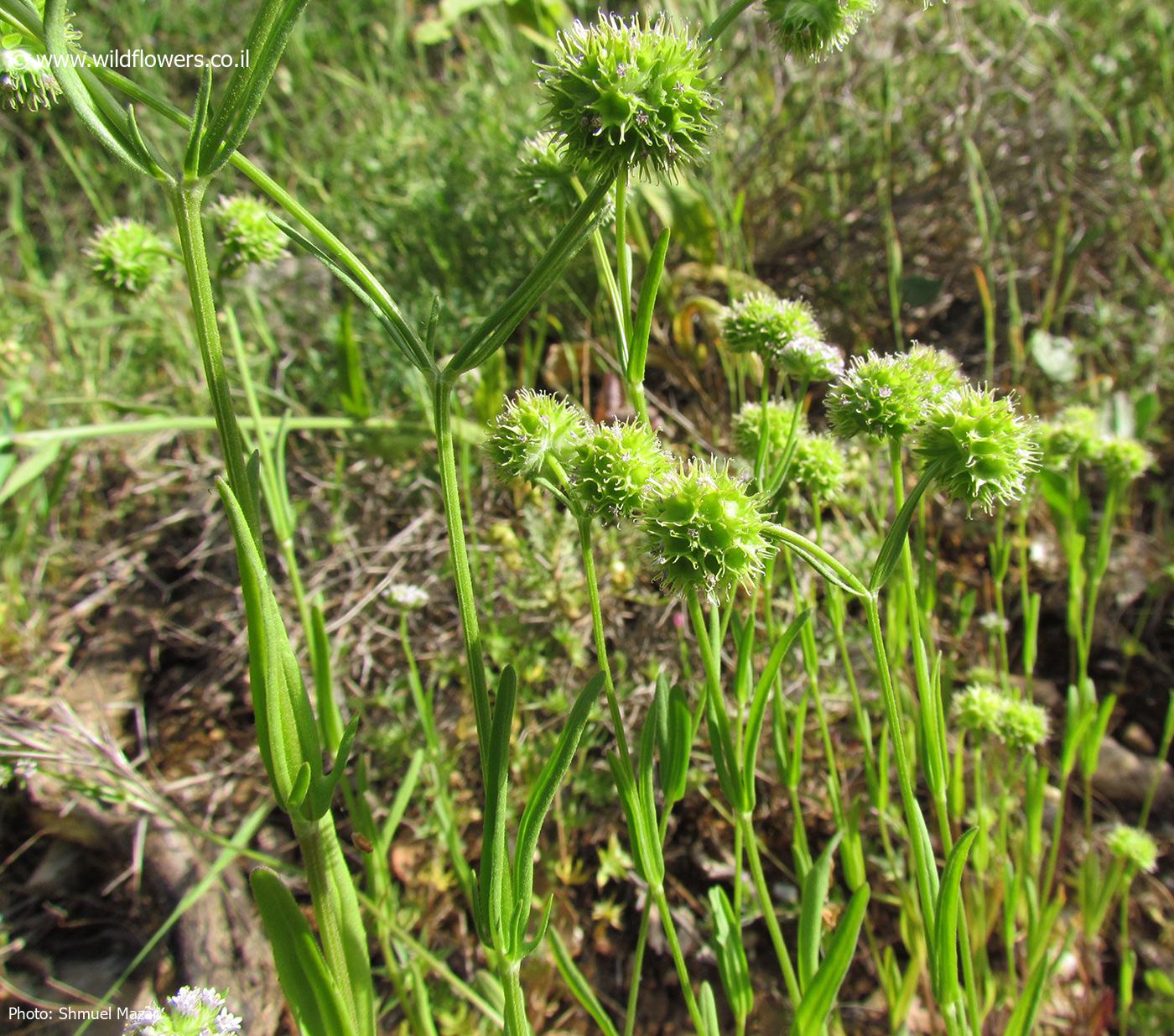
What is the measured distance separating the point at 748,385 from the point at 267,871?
6.71ft

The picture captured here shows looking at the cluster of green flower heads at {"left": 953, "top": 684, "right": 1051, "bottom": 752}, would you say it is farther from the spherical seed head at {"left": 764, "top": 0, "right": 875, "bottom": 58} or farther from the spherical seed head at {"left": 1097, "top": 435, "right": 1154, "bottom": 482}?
the spherical seed head at {"left": 764, "top": 0, "right": 875, "bottom": 58}

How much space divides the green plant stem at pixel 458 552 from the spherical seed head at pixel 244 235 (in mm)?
914

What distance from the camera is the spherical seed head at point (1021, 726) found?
67.6 inches

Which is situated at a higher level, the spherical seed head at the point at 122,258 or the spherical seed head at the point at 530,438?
the spherical seed head at the point at 122,258

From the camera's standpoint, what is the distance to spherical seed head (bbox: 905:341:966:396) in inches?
47.3

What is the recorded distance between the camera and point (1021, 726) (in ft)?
5.64

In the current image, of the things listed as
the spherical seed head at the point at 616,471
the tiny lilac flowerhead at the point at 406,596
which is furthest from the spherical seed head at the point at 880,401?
the tiny lilac flowerhead at the point at 406,596

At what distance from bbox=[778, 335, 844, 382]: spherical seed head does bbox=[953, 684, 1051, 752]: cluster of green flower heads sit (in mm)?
827

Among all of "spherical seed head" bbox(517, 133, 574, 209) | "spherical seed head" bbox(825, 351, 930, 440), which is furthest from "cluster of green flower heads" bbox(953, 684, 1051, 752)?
"spherical seed head" bbox(517, 133, 574, 209)

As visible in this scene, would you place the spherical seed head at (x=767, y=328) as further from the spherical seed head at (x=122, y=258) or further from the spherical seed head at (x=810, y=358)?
the spherical seed head at (x=122, y=258)

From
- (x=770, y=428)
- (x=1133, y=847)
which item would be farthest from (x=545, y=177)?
(x=1133, y=847)

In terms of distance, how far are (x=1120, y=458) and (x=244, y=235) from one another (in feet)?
6.03

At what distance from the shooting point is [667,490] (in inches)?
39.8

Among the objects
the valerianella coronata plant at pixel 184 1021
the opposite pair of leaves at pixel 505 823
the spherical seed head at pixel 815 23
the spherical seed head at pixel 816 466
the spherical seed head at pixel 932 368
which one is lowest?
the valerianella coronata plant at pixel 184 1021
